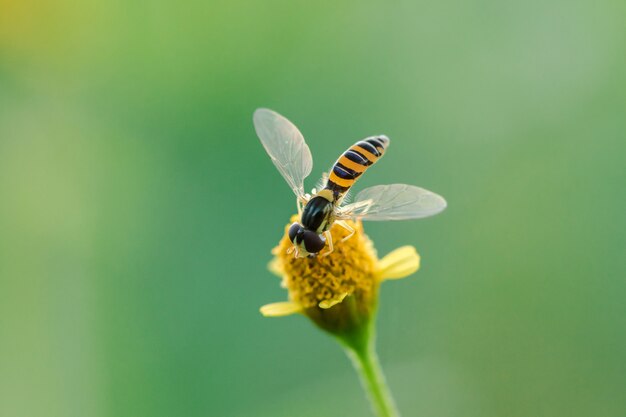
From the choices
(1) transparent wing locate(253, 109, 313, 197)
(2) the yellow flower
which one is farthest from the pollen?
(1) transparent wing locate(253, 109, 313, 197)

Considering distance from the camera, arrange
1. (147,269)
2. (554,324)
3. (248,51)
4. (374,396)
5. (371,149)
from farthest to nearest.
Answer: (248,51)
(147,269)
(554,324)
(371,149)
(374,396)

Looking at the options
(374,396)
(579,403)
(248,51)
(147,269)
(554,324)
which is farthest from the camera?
(248,51)

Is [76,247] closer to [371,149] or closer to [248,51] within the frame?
[248,51]

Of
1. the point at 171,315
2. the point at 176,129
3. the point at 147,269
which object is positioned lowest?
the point at 171,315

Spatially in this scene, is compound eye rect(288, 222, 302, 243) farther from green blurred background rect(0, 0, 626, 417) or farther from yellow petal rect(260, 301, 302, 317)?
green blurred background rect(0, 0, 626, 417)

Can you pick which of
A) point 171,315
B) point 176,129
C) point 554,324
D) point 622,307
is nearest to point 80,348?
point 171,315

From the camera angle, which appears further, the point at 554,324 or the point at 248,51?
the point at 248,51
